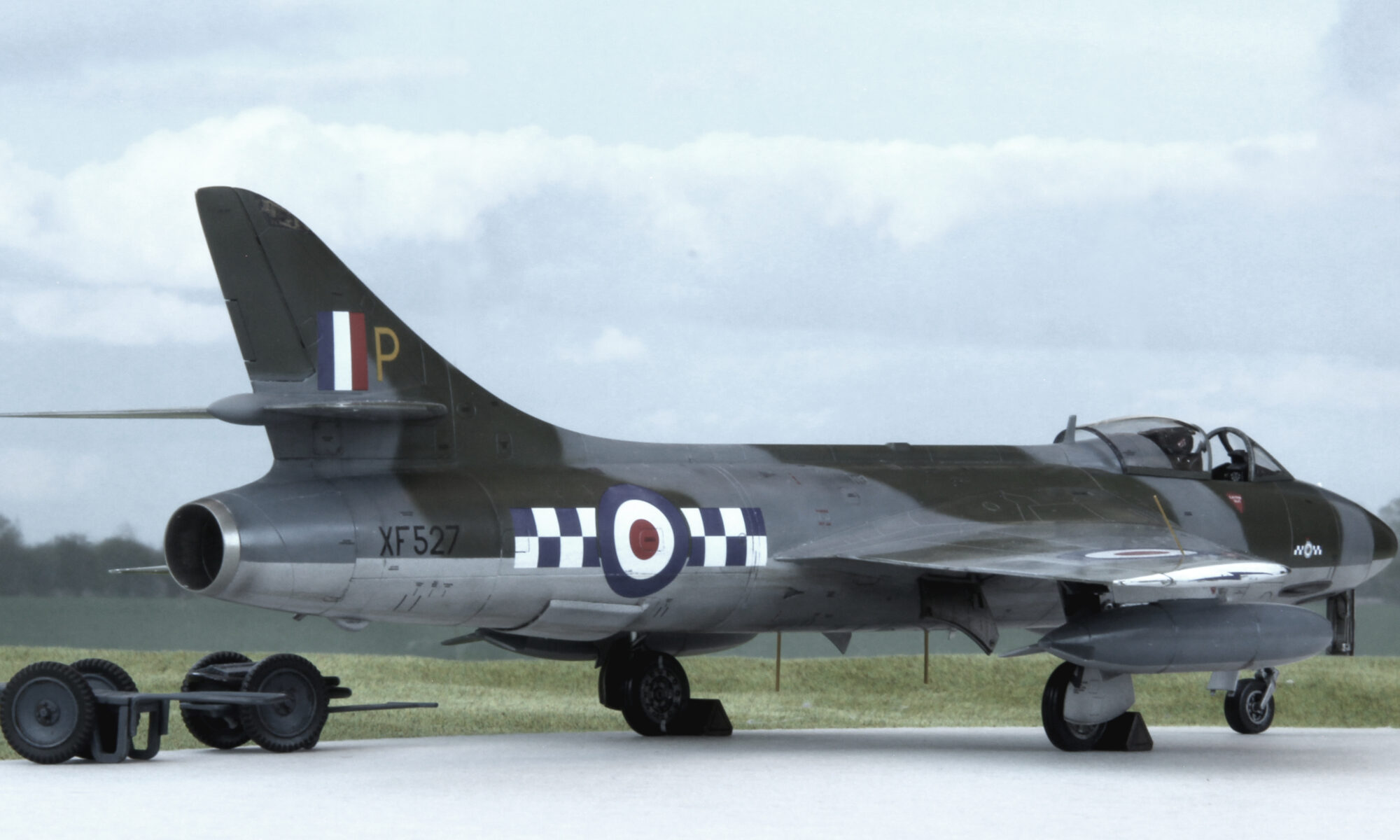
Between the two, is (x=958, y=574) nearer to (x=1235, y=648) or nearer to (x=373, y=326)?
(x=1235, y=648)

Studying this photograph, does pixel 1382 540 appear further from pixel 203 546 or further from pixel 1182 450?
pixel 203 546

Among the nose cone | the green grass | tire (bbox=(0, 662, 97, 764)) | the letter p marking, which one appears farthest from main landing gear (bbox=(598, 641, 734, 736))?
the nose cone

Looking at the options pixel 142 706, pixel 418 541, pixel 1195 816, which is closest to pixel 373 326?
pixel 418 541

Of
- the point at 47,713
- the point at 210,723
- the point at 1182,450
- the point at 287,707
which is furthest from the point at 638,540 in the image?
the point at 1182,450

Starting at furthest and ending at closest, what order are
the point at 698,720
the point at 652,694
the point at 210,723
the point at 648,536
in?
the point at 698,720 < the point at 652,694 < the point at 210,723 < the point at 648,536

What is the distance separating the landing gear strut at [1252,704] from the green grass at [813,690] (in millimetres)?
3395

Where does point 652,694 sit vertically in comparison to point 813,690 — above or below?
above

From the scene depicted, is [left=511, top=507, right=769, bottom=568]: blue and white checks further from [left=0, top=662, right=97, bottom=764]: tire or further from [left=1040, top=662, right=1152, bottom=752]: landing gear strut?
[left=0, top=662, right=97, bottom=764]: tire

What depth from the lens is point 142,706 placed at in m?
13.2

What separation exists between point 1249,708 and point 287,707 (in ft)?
31.8

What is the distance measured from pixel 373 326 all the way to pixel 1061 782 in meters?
6.64

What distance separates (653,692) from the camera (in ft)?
53.0

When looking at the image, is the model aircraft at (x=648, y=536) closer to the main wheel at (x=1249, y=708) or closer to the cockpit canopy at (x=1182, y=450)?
the cockpit canopy at (x=1182, y=450)

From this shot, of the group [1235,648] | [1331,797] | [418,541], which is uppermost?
[418,541]
